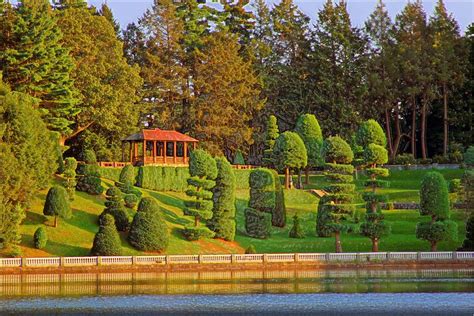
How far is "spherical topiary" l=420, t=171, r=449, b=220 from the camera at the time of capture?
81750 mm

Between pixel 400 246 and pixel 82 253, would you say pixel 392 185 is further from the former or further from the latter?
pixel 82 253

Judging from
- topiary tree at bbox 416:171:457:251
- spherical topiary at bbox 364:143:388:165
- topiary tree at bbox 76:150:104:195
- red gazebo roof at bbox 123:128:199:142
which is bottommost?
topiary tree at bbox 416:171:457:251

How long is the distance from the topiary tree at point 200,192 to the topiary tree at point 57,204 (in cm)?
1014

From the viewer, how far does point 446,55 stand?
123438mm

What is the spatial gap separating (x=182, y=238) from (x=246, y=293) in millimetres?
28446

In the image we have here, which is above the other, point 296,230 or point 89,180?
point 89,180

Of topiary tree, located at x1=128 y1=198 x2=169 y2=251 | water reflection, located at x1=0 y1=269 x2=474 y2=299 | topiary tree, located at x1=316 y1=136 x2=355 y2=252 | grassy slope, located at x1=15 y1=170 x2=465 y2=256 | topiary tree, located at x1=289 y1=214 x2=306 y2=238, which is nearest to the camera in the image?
water reflection, located at x1=0 y1=269 x2=474 y2=299

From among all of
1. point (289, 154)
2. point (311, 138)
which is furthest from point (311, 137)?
point (289, 154)

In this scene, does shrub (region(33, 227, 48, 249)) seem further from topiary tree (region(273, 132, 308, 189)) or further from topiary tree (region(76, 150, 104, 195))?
topiary tree (region(273, 132, 308, 189))

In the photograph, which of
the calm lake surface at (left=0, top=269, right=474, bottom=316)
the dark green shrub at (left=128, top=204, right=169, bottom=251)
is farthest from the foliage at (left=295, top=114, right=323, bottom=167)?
the calm lake surface at (left=0, top=269, right=474, bottom=316)

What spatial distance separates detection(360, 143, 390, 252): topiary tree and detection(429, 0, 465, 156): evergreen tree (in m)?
39.9

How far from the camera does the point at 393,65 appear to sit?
124812mm

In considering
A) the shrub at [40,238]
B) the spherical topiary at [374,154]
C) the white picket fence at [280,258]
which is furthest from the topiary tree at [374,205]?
the shrub at [40,238]

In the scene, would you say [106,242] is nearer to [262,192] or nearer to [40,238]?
[40,238]
